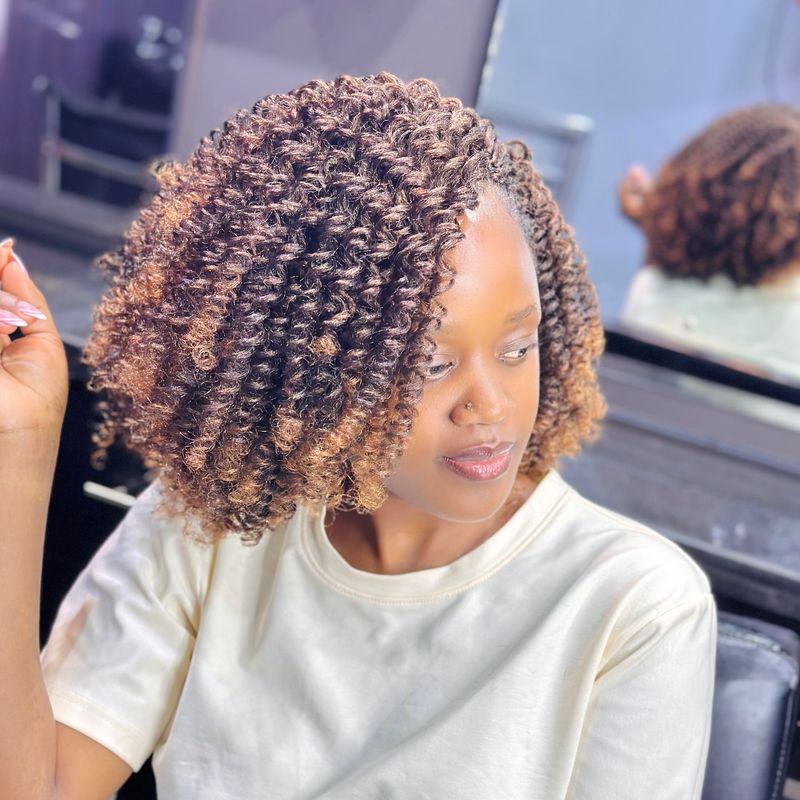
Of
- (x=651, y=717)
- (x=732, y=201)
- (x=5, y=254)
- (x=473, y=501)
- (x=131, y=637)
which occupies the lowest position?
(x=131, y=637)

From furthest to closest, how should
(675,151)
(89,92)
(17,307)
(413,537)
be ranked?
(89,92) → (675,151) → (413,537) → (17,307)

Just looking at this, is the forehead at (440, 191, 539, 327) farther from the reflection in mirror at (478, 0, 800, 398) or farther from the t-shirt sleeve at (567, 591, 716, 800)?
the reflection in mirror at (478, 0, 800, 398)

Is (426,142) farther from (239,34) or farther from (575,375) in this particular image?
(239,34)

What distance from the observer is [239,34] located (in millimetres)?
1843

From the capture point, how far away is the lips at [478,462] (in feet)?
2.95

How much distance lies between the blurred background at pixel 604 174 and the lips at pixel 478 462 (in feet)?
1.56

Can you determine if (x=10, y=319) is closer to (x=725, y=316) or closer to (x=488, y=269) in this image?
(x=488, y=269)

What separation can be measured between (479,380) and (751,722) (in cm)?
50

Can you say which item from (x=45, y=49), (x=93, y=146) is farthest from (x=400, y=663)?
(x=45, y=49)

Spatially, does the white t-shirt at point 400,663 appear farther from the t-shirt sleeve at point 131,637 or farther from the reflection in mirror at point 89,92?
the reflection in mirror at point 89,92

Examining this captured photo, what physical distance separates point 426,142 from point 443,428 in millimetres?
241

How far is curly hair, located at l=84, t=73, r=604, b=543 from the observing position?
2.72 feet

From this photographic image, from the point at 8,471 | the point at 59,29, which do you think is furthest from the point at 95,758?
the point at 59,29

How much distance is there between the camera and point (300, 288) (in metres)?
0.84
